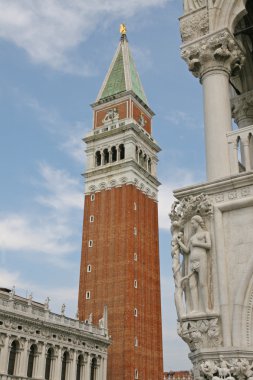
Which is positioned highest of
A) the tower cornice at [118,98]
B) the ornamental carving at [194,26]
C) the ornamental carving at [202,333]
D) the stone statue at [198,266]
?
the tower cornice at [118,98]

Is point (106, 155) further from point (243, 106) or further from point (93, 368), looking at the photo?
point (243, 106)

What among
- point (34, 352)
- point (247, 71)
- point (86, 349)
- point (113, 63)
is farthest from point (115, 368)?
point (247, 71)

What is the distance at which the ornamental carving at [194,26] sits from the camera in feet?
22.1

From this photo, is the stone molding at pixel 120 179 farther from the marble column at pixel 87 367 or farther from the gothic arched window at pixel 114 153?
the marble column at pixel 87 367

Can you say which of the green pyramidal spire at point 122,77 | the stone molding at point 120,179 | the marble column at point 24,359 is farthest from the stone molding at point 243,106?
the green pyramidal spire at point 122,77

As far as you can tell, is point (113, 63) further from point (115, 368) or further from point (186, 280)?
point (186, 280)

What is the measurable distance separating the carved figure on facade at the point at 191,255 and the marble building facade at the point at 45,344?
30.8 meters

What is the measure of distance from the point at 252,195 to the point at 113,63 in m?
66.4

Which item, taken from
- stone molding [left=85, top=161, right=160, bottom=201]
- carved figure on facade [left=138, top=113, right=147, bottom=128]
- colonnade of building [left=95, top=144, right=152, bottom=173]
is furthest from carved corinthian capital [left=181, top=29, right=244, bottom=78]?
carved figure on facade [left=138, top=113, right=147, bottom=128]

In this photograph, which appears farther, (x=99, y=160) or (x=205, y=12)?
(x=99, y=160)

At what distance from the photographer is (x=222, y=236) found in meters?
5.49

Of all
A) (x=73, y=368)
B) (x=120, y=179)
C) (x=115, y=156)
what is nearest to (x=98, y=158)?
(x=115, y=156)

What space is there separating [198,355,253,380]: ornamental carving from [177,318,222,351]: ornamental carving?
199mm

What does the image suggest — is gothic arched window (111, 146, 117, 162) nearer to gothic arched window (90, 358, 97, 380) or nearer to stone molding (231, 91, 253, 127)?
gothic arched window (90, 358, 97, 380)
